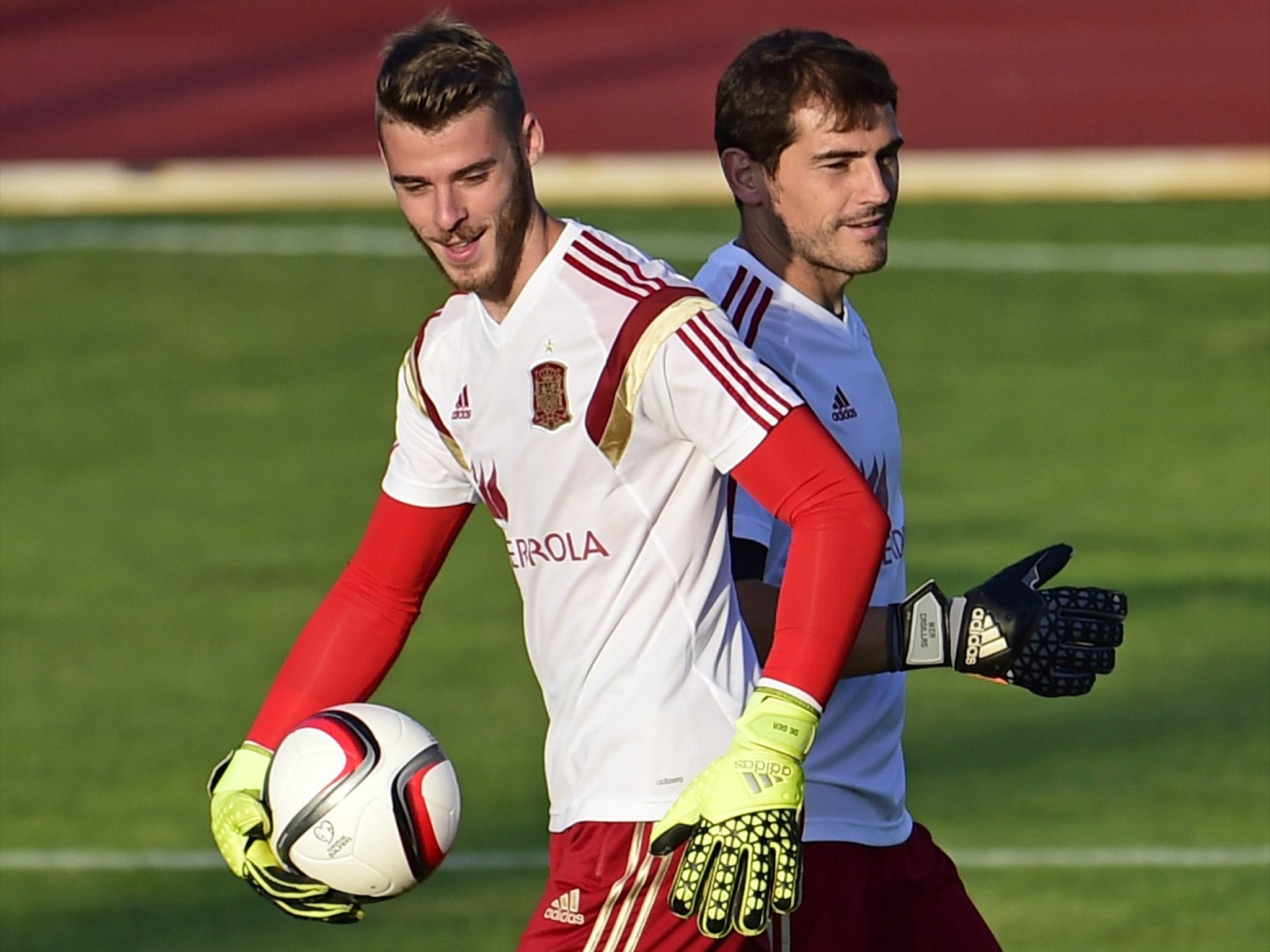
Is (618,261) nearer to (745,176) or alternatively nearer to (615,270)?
(615,270)

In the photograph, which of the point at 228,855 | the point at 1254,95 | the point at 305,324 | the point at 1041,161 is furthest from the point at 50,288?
the point at 228,855

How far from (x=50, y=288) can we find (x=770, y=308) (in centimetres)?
1394

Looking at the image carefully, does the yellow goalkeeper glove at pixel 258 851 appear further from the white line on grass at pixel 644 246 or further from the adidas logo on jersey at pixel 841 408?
the white line on grass at pixel 644 246

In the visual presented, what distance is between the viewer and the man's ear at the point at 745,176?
526 centimetres

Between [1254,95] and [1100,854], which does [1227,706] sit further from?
[1254,95]

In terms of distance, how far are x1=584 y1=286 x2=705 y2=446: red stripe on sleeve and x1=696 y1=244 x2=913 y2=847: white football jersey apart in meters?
0.53

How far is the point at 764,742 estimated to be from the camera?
167 inches

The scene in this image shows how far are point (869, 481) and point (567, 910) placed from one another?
104cm

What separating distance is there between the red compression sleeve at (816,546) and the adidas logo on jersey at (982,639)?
0.55 metres

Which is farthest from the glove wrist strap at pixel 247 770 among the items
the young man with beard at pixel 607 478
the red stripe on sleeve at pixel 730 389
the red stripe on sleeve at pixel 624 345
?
the red stripe on sleeve at pixel 730 389

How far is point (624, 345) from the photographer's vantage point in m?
4.54

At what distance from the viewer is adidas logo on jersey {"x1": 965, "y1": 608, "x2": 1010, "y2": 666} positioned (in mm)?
4879

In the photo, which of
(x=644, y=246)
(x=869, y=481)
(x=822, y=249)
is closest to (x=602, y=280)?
(x=822, y=249)

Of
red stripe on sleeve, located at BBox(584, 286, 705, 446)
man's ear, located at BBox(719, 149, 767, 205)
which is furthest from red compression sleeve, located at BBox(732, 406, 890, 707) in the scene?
man's ear, located at BBox(719, 149, 767, 205)
